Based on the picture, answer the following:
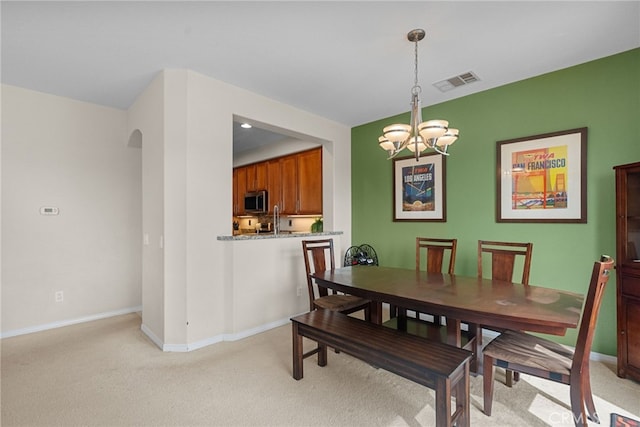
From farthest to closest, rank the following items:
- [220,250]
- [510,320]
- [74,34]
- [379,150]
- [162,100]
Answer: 1. [379,150]
2. [220,250]
3. [162,100]
4. [74,34]
5. [510,320]

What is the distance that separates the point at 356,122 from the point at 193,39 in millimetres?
2523

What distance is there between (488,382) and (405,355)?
2.04 feet

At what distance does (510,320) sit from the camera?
5.43 ft

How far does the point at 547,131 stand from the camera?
2979mm

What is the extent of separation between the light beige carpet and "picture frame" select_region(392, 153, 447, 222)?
1.91 meters

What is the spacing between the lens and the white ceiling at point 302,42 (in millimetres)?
2070

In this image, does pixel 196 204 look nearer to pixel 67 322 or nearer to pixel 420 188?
pixel 67 322

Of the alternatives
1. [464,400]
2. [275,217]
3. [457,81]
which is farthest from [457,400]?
[275,217]

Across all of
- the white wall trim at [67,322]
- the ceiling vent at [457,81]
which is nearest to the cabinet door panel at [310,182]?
the ceiling vent at [457,81]

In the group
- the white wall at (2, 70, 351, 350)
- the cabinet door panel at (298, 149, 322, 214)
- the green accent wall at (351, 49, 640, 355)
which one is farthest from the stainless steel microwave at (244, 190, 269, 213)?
the green accent wall at (351, 49, 640, 355)

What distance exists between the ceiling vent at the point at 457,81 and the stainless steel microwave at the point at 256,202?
11.5 ft

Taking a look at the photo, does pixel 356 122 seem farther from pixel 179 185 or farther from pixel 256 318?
pixel 256 318

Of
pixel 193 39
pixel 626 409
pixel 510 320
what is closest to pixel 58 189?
pixel 193 39

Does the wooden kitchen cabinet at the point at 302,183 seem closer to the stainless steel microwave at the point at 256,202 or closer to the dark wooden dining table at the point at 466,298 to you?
the stainless steel microwave at the point at 256,202
